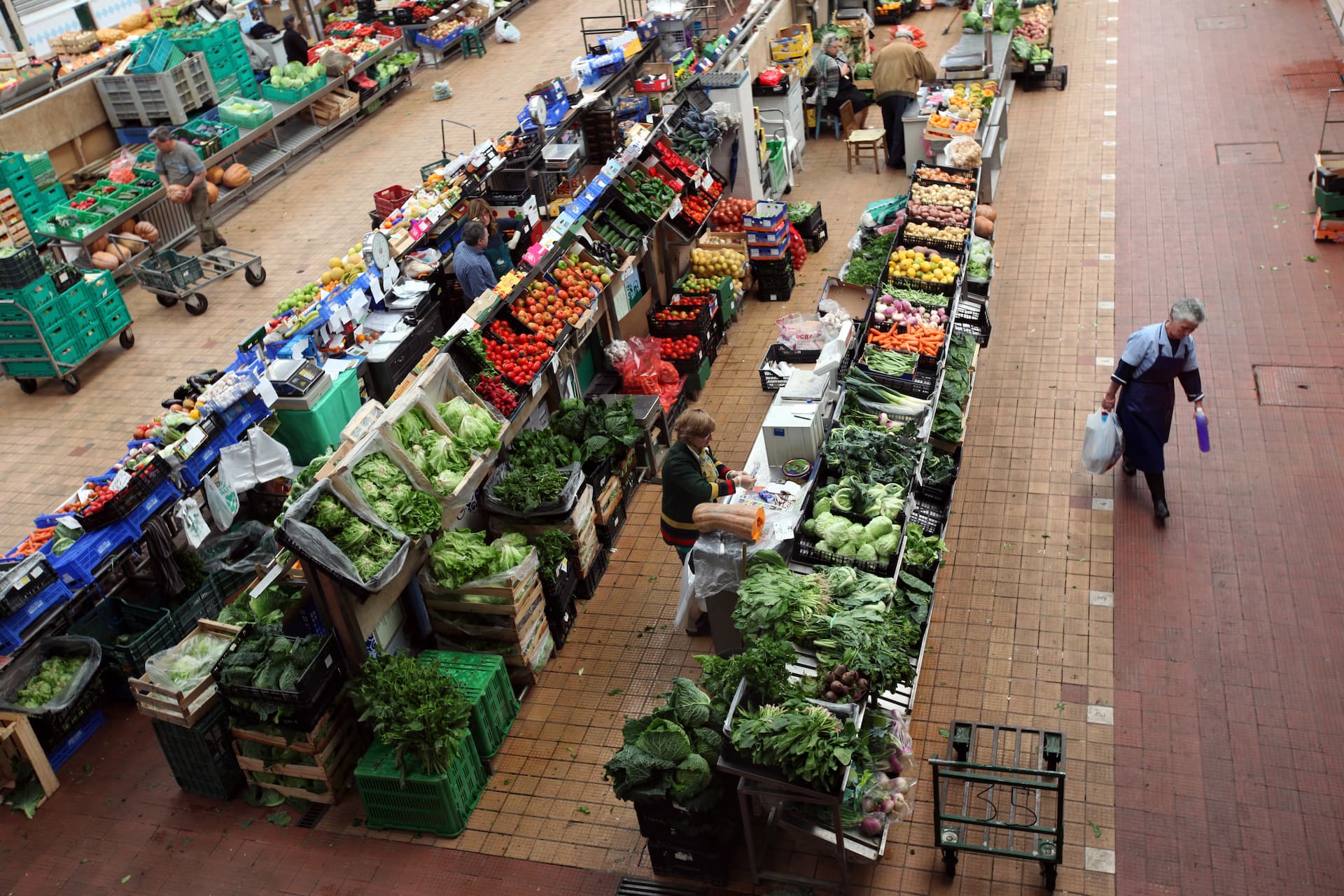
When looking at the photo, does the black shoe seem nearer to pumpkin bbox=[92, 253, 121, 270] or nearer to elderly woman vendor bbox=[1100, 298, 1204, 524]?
elderly woman vendor bbox=[1100, 298, 1204, 524]

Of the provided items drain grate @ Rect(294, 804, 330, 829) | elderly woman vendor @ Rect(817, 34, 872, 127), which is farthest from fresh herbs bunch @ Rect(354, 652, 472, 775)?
elderly woman vendor @ Rect(817, 34, 872, 127)

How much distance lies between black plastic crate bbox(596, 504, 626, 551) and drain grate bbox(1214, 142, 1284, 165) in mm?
10283

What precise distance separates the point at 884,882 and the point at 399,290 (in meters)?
6.38

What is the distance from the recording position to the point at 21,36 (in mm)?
19000

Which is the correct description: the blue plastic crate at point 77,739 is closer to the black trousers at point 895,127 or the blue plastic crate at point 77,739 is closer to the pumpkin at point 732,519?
the pumpkin at point 732,519

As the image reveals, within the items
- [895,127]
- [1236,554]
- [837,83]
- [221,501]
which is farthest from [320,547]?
[837,83]

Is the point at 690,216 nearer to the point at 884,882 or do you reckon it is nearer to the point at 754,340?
the point at 754,340

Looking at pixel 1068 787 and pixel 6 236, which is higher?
pixel 6 236

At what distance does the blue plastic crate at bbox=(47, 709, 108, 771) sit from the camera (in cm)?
832

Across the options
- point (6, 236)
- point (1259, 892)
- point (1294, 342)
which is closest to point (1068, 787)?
point (1259, 892)

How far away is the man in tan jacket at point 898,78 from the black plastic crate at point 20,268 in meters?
10.7

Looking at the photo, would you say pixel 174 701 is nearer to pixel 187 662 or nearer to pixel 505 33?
pixel 187 662

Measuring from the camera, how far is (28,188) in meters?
14.9

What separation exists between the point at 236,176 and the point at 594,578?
11088mm
